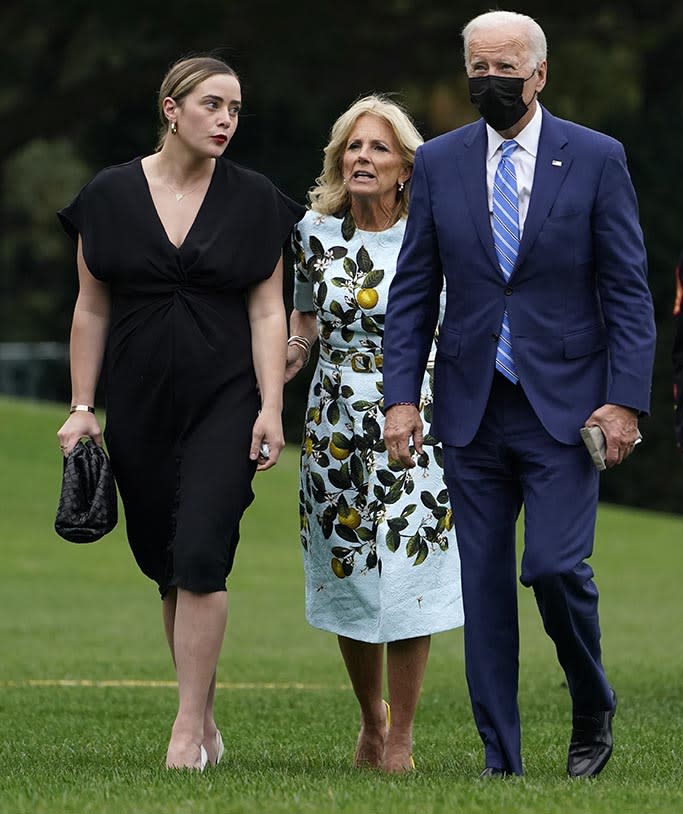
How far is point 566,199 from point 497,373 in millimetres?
535

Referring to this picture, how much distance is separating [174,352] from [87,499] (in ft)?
1.73

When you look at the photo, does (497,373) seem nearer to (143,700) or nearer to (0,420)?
(143,700)

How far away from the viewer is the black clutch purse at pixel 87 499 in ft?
19.9

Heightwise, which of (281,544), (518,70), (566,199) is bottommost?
(281,544)

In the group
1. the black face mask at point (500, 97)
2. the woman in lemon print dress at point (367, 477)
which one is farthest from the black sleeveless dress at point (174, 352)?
the black face mask at point (500, 97)

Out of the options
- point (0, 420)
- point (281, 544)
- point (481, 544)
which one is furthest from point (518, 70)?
point (0, 420)

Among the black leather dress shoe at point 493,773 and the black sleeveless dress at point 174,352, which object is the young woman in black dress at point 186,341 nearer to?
the black sleeveless dress at point 174,352

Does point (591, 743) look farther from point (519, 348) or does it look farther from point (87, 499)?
point (87, 499)

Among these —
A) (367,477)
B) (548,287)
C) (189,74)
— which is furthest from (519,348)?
(189,74)

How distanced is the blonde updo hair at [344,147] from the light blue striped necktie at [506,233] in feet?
3.11

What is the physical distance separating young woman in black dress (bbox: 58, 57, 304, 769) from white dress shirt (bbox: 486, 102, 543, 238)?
0.86 meters

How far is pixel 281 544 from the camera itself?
19031mm

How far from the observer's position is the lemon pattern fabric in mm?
6488

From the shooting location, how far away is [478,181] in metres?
5.69
